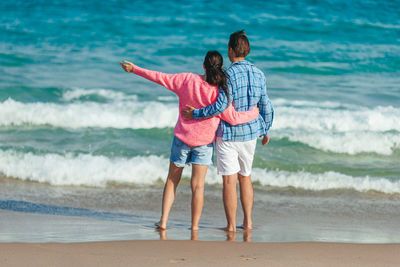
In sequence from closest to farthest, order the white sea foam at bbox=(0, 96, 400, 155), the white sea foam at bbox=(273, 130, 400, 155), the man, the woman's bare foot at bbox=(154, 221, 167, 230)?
1. the man
2. the woman's bare foot at bbox=(154, 221, 167, 230)
3. the white sea foam at bbox=(273, 130, 400, 155)
4. the white sea foam at bbox=(0, 96, 400, 155)

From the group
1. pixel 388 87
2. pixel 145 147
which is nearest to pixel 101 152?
pixel 145 147

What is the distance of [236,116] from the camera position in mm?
4262

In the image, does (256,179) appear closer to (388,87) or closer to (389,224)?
(389,224)

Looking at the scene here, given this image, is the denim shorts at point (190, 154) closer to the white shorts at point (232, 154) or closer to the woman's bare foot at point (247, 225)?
the white shorts at point (232, 154)

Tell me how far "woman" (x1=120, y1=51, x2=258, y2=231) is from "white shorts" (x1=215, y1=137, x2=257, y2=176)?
10 cm

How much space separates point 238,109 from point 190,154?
0.54 m

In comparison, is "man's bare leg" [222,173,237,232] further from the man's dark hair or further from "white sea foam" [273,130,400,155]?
"white sea foam" [273,130,400,155]

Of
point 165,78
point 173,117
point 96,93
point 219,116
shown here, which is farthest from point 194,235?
point 96,93

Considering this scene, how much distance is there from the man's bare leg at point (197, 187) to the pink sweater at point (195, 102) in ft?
0.77

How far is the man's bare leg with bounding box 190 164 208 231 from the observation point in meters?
4.36

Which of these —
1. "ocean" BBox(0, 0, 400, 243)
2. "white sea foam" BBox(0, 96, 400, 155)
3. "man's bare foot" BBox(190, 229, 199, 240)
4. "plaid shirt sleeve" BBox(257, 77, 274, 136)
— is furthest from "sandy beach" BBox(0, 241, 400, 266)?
"white sea foam" BBox(0, 96, 400, 155)

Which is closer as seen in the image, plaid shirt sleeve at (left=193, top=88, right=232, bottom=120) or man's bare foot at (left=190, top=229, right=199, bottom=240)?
plaid shirt sleeve at (left=193, top=88, right=232, bottom=120)

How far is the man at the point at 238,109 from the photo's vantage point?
4.18 meters

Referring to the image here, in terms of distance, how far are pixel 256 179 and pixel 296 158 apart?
144cm
